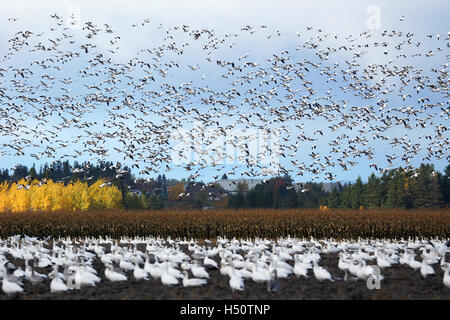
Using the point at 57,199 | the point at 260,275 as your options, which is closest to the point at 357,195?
the point at 57,199

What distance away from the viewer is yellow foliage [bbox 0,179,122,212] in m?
81.2

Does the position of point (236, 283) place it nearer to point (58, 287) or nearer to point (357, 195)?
point (58, 287)

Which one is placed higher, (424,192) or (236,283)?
(424,192)

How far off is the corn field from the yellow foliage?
1590 inches

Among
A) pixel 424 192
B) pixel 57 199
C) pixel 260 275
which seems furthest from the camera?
pixel 424 192

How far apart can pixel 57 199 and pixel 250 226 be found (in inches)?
2169

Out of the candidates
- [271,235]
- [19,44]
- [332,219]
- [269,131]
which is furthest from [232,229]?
[19,44]

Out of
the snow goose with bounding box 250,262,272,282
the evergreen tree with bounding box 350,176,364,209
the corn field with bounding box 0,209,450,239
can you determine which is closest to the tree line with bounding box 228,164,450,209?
the evergreen tree with bounding box 350,176,364,209

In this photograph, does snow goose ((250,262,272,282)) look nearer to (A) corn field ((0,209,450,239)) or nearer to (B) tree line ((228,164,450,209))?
(A) corn field ((0,209,450,239))

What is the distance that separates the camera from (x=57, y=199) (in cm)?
8331

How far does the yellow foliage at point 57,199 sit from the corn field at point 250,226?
40382 millimetres

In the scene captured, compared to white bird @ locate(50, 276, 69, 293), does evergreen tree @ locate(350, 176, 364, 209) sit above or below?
above

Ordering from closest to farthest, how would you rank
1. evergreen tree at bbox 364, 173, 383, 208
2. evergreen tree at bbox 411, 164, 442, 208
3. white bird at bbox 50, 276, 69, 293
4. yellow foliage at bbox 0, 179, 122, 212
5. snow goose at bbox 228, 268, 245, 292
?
1. snow goose at bbox 228, 268, 245, 292
2. white bird at bbox 50, 276, 69, 293
3. yellow foliage at bbox 0, 179, 122, 212
4. evergreen tree at bbox 411, 164, 442, 208
5. evergreen tree at bbox 364, 173, 383, 208
